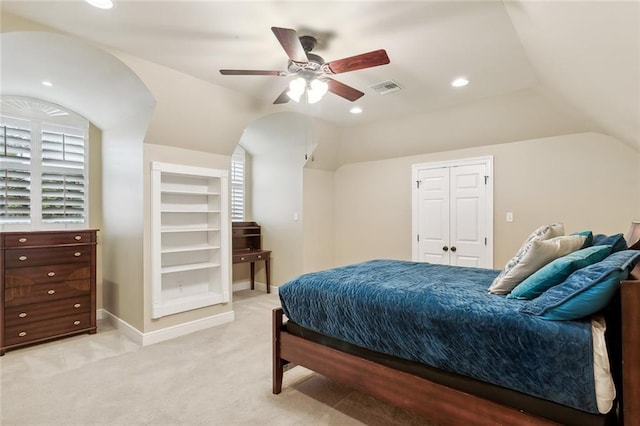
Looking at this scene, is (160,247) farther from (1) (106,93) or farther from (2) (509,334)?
(2) (509,334)

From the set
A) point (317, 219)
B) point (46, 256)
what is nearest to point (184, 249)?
point (46, 256)

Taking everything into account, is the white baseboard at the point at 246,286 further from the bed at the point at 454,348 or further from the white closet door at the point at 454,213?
the bed at the point at 454,348

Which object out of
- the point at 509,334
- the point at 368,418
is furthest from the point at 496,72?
the point at 368,418

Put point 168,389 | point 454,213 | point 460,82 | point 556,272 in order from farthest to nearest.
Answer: point 454,213 → point 460,82 → point 168,389 → point 556,272

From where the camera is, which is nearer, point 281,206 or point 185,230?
point 185,230

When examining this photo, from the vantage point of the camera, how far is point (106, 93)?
3.31m

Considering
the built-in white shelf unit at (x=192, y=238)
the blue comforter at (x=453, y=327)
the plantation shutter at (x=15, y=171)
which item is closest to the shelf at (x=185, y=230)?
the built-in white shelf unit at (x=192, y=238)

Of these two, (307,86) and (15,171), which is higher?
(307,86)

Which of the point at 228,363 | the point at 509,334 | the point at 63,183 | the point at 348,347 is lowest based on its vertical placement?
the point at 228,363

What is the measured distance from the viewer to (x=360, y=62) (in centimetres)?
228

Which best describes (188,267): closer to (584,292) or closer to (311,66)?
(311,66)

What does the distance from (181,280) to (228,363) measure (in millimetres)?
1499

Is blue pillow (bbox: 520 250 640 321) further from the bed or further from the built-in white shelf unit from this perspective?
the built-in white shelf unit

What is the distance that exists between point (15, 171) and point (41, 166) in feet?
0.76
